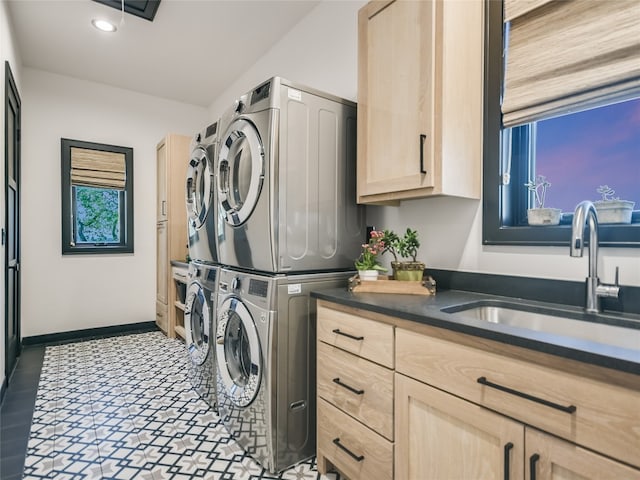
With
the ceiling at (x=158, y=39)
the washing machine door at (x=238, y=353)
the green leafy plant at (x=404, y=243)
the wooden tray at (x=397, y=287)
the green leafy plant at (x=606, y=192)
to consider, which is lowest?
the washing machine door at (x=238, y=353)

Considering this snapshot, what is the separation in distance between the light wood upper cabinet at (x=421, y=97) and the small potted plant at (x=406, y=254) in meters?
0.23

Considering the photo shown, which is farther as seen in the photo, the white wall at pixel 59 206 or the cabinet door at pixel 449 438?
the white wall at pixel 59 206

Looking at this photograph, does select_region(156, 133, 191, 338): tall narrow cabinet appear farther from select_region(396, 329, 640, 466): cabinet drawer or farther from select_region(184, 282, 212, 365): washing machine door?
select_region(396, 329, 640, 466): cabinet drawer

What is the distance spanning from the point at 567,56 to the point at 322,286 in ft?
4.54

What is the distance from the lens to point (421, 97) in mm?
1494

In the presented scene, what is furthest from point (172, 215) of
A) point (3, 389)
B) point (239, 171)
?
point (239, 171)

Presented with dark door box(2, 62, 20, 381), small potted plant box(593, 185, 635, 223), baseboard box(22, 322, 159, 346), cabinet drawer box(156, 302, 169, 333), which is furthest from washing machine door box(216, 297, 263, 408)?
baseboard box(22, 322, 159, 346)

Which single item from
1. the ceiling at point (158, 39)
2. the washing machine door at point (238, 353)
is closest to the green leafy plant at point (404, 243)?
the washing machine door at point (238, 353)

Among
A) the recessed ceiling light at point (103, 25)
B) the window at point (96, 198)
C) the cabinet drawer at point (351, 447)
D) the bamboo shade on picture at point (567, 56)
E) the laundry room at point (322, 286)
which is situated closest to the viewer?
the laundry room at point (322, 286)

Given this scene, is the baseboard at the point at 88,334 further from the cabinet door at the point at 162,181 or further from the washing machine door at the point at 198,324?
the washing machine door at the point at 198,324

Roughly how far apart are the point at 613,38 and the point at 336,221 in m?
1.29

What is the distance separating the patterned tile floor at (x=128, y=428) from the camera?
1709 mm

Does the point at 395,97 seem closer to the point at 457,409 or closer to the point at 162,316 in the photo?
the point at 457,409

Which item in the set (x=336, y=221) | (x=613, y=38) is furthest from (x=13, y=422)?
(x=613, y=38)
